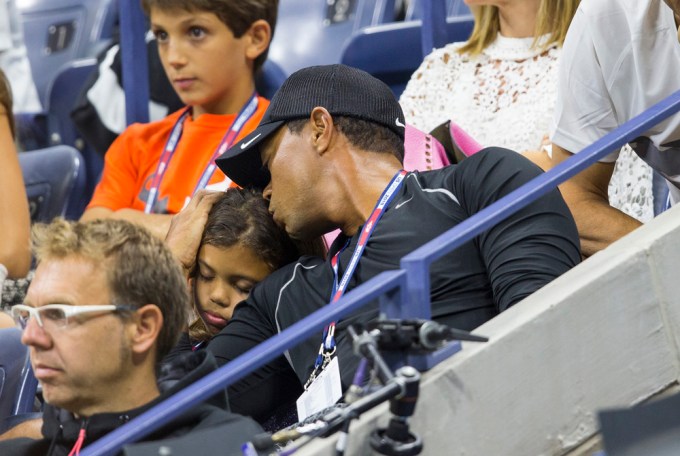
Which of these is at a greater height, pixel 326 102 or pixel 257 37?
pixel 326 102

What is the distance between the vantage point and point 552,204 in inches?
99.3

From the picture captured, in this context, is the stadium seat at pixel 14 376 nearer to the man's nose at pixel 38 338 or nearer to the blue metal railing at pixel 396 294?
the man's nose at pixel 38 338

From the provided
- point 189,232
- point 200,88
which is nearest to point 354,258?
point 189,232

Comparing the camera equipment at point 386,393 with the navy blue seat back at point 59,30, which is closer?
the camera equipment at point 386,393

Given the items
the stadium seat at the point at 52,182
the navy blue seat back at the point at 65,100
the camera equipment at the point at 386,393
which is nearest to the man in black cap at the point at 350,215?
the camera equipment at the point at 386,393

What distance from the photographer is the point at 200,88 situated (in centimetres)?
379

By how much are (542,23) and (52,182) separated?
5.36ft

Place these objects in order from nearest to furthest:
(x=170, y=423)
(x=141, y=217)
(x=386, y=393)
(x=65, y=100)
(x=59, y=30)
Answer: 1. (x=386, y=393)
2. (x=170, y=423)
3. (x=141, y=217)
4. (x=65, y=100)
5. (x=59, y=30)

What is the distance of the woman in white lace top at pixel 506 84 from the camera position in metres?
3.37

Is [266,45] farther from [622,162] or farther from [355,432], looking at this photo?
[355,432]

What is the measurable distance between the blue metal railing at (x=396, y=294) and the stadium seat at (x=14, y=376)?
873mm

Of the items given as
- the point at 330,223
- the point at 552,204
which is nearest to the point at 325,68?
the point at 330,223

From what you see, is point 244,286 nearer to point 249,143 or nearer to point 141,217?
point 249,143

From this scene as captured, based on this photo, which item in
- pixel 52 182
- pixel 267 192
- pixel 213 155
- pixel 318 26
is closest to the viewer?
pixel 267 192
